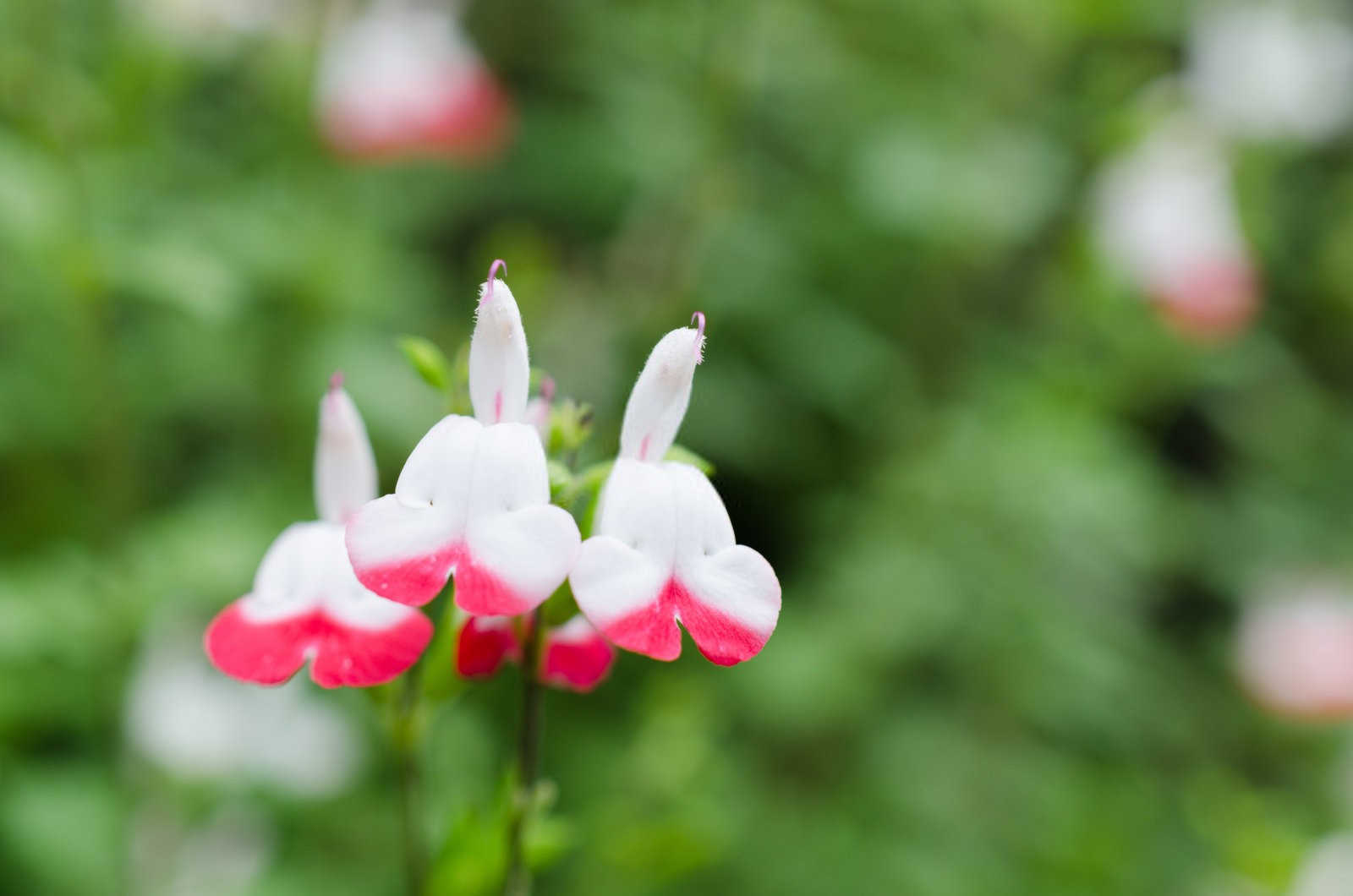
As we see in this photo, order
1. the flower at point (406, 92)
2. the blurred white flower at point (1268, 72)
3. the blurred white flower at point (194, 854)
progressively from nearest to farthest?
the blurred white flower at point (194, 854), the flower at point (406, 92), the blurred white flower at point (1268, 72)

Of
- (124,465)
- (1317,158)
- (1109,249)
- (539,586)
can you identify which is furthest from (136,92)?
(1317,158)

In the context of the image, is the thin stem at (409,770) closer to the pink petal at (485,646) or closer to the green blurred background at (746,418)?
the pink petal at (485,646)

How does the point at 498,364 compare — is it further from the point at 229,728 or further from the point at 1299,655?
the point at 1299,655

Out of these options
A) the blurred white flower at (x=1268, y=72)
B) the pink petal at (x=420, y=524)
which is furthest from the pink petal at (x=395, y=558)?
the blurred white flower at (x=1268, y=72)

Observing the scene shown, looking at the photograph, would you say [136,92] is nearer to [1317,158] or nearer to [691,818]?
[691,818]

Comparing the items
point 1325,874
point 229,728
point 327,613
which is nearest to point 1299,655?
point 1325,874

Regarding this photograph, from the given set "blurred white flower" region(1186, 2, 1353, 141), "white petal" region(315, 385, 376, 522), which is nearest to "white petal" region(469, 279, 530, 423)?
"white petal" region(315, 385, 376, 522)
